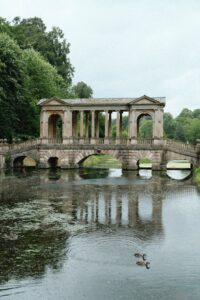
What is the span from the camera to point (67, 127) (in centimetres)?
6000

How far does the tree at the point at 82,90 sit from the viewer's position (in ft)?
357

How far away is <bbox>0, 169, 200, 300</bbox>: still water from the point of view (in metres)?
15.7

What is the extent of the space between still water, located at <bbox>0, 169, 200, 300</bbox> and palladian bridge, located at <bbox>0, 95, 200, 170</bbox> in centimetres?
1895

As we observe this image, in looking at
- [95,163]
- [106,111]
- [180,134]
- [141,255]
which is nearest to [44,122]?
[106,111]

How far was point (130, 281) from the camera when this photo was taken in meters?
16.2

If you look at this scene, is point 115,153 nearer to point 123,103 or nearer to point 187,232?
point 123,103

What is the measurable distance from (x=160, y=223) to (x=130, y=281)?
952cm

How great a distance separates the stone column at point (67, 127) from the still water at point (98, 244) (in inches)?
881

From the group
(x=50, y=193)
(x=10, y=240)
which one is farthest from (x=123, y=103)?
(x=10, y=240)

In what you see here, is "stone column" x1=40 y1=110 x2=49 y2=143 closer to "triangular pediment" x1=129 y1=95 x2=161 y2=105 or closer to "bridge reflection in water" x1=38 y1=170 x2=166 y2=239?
"triangular pediment" x1=129 y1=95 x2=161 y2=105

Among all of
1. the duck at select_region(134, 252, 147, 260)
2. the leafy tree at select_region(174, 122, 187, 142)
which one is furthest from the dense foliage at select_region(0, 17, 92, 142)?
the leafy tree at select_region(174, 122, 187, 142)

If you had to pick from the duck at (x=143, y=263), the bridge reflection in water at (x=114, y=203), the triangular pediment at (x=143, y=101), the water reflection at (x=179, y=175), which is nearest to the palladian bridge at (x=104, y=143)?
the triangular pediment at (x=143, y=101)

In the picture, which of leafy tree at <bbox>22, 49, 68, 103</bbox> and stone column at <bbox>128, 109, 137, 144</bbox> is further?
leafy tree at <bbox>22, 49, 68, 103</bbox>

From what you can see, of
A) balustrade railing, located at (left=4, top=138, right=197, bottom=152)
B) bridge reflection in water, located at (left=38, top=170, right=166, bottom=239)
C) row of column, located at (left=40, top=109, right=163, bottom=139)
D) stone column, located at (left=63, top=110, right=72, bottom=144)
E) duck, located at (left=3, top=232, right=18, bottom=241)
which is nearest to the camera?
duck, located at (left=3, top=232, right=18, bottom=241)
